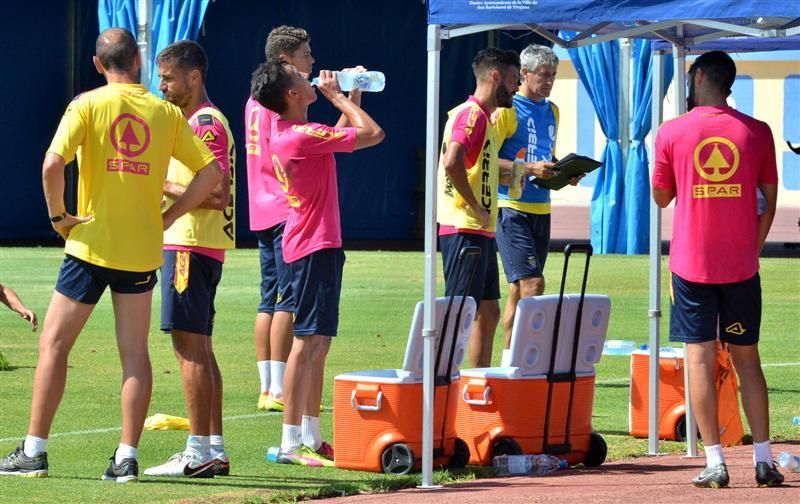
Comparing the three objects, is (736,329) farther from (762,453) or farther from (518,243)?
(518,243)

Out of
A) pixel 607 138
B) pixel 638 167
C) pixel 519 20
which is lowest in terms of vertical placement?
pixel 638 167

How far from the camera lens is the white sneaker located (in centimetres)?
792

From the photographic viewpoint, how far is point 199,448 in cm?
793

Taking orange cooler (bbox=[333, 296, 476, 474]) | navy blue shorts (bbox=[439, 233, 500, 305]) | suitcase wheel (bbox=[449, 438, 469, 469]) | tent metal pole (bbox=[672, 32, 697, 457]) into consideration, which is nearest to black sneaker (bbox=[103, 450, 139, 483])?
orange cooler (bbox=[333, 296, 476, 474])

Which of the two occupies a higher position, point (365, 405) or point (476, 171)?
point (476, 171)

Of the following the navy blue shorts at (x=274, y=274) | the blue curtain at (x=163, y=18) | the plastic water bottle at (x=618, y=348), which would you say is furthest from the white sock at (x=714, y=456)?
the blue curtain at (x=163, y=18)

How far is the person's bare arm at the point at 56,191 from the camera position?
737 cm

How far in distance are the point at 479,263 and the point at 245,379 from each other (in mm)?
3087

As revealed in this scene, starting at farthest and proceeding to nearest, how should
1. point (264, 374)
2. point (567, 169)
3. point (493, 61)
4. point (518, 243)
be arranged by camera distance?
point (518, 243), point (264, 374), point (567, 169), point (493, 61)

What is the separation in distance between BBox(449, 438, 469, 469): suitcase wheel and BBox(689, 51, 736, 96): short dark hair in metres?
2.19

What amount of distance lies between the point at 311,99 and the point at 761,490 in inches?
114

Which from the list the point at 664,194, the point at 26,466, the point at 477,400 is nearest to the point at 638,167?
the point at 477,400

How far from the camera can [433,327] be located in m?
8.08

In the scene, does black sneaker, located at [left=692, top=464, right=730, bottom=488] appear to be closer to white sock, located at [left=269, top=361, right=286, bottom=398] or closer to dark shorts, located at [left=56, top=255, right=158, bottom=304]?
dark shorts, located at [left=56, top=255, right=158, bottom=304]
